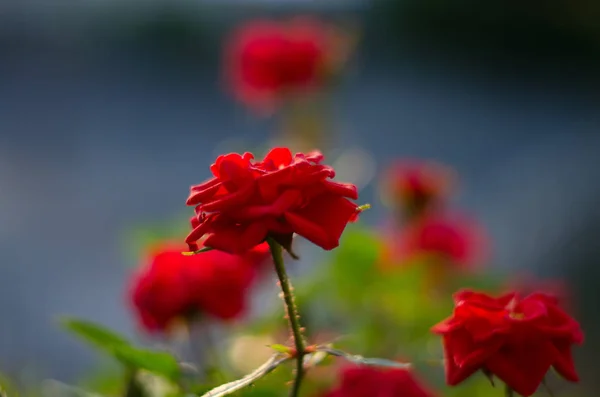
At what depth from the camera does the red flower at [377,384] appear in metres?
0.49

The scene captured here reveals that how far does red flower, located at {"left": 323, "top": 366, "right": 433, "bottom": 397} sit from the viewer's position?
495 millimetres

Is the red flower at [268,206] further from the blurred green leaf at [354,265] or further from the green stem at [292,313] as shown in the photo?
the blurred green leaf at [354,265]

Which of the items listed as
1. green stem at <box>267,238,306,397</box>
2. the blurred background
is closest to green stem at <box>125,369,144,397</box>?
green stem at <box>267,238,306,397</box>

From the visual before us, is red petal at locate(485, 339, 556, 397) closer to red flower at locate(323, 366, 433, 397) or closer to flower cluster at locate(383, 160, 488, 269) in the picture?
red flower at locate(323, 366, 433, 397)

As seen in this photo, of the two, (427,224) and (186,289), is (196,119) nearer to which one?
(427,224)

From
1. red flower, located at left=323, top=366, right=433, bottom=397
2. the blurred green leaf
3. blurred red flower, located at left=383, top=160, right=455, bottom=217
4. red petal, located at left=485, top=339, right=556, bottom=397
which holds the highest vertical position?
blurred red flower, located at left=383, top=160, right=455, bottom=217

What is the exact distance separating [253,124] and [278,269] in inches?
138

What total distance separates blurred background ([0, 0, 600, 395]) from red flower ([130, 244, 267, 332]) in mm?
1287

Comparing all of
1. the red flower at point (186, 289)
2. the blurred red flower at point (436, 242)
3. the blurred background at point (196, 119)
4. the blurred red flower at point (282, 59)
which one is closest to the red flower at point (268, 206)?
the red flower at point (186, 289)

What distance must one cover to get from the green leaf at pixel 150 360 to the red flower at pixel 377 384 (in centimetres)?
9

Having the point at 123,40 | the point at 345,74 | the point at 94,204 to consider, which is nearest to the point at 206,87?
the point at 123,40

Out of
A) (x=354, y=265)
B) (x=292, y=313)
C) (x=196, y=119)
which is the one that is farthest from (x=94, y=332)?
(x=196, y=119)

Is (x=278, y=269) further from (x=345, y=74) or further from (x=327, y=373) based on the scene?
(x=345, y=74)

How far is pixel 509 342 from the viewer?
0.43 meters
